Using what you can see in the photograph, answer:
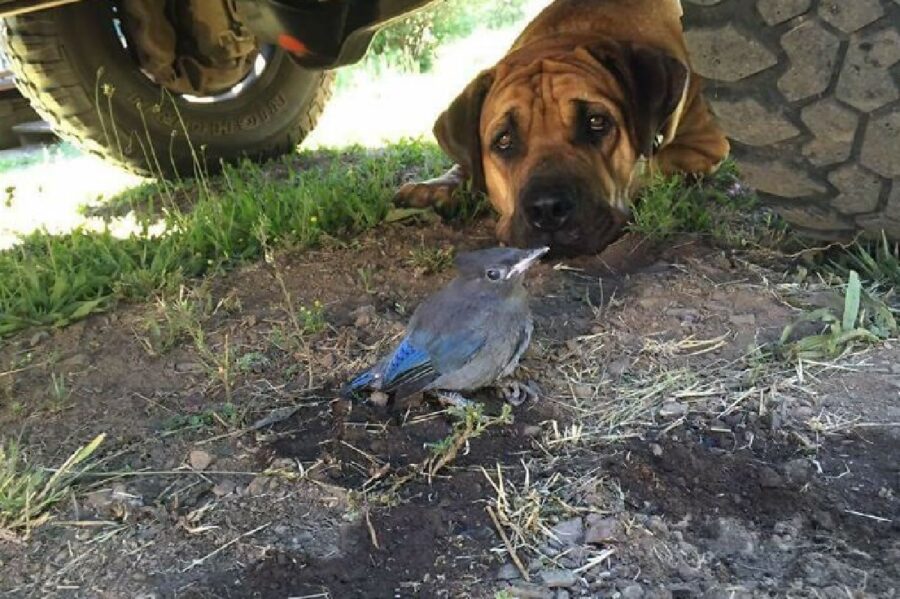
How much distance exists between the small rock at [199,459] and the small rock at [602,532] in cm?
79

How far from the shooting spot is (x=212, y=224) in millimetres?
3055

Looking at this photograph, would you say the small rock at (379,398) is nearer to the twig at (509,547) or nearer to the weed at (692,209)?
the twig at (509,547)

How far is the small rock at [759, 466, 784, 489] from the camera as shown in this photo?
161 centimetres

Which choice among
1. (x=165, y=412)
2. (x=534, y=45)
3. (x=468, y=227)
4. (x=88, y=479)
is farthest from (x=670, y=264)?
(x=88, y=479)

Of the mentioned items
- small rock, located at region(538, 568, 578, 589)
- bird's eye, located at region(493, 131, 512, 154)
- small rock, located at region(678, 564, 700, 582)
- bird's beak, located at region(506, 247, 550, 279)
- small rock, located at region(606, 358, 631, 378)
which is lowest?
small rock, located at region(606, 358, 631, 378)

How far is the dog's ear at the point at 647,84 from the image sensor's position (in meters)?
2.90

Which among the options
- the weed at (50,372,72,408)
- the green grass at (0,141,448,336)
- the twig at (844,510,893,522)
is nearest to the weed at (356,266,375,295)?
the green grass at (0,141,448,336)

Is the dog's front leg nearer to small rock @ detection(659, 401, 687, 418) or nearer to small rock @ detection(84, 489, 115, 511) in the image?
small rock @ detection(659, 401, 687, 418)

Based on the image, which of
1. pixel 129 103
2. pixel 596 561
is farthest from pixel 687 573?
pixel 129 103

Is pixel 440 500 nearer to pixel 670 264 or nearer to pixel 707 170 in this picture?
pixel 670 264

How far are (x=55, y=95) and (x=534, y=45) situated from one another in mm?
2089

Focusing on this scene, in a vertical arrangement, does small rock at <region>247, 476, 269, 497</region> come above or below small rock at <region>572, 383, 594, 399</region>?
above

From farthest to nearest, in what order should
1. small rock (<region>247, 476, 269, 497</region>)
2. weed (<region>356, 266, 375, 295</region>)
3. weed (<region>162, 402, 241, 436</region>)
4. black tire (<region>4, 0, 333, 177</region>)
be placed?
black tire (<region>4, 0, 333, 177</region>) < weed (<region>356, 266, 375, 295</region>) < weed (<region>162, 402, 241, 436</region>) < small rock (<region>247, 476, 269, 497</region>)

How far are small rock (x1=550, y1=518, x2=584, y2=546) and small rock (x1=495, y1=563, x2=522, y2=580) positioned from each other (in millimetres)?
106
